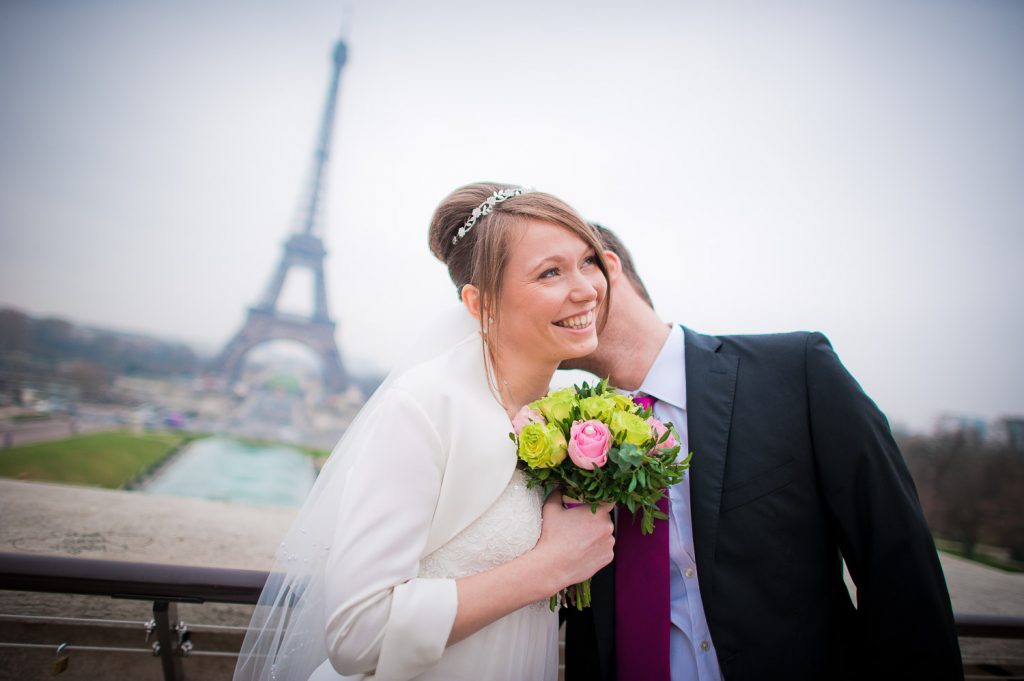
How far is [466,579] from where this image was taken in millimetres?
1416

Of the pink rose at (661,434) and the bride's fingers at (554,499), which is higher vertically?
the pink rose at (661,434)

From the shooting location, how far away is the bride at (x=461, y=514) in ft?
4.24

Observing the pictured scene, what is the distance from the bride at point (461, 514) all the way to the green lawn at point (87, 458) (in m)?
5.08

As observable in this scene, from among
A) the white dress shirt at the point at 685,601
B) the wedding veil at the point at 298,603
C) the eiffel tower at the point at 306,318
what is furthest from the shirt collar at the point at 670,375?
the eiffel tower at the point at 306,318

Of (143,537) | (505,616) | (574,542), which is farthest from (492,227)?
(143,537)

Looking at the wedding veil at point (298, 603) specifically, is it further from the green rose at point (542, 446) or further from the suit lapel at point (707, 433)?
the suit lapel at point (707, 433)

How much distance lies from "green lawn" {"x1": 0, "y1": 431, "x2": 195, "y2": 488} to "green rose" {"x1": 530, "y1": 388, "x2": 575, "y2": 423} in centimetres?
594

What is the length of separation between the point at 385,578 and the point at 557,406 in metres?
0.80

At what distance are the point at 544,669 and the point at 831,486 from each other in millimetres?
1312

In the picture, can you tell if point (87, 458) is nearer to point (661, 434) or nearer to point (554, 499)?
point (554, 499)

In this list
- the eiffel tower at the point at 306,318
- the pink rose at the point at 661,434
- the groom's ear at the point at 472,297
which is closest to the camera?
the pink rose at the point at 661,434

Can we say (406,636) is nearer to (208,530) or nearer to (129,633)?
(129,633)

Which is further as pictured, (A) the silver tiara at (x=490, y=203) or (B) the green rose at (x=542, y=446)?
(A) the silver tiara at (x=490, y=203)

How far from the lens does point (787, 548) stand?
167cm
